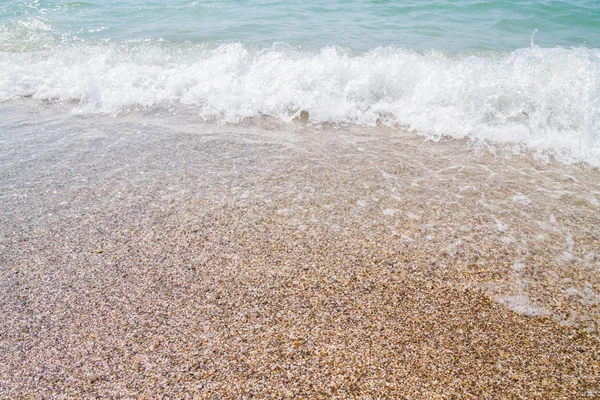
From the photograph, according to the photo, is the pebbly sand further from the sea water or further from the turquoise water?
the turquoise water

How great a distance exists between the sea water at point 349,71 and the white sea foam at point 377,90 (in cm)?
2

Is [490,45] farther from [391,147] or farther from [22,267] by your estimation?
[22,267]

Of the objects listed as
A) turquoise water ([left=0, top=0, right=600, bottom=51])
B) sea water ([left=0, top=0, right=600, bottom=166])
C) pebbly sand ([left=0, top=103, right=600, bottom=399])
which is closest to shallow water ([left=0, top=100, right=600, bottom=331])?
pebbly sand ([left=0, top=103, right=600, bottom=399])

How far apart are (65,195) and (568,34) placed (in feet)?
36.7

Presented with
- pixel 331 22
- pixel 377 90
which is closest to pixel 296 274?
pixel 377 90

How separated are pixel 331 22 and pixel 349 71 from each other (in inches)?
202

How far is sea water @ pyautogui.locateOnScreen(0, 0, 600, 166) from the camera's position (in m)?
4.91

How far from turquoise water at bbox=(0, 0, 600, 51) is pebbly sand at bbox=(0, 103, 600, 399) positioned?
18.3 ft

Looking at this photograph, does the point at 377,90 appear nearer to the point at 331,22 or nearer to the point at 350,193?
the point at 350,193

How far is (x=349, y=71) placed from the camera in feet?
19.7

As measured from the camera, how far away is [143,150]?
13.6ft

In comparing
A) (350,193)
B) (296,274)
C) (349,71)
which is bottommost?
(296,274)

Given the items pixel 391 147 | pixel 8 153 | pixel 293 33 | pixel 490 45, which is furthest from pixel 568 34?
pixel 8 153

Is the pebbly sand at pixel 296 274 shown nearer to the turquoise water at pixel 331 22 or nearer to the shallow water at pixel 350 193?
the shallow water at pixel 350 193
